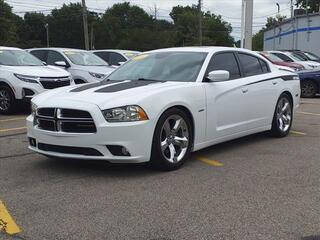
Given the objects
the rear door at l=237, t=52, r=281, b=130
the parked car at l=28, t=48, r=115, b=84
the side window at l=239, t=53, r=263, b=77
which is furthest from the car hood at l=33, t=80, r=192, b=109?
the parked car at l=28, t=48, r=115, b=84

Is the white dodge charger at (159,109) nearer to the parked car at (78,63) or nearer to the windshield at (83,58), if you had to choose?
the parked car at (78,63)

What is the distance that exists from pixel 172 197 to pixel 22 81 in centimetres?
770

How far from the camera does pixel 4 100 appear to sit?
12.2 meters

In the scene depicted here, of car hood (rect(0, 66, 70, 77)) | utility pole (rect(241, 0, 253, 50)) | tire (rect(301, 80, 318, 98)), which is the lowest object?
tire (rect(301, 80, 318, 98))

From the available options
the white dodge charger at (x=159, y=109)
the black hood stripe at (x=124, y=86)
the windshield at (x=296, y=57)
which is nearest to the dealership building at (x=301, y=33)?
the windshield at (x=296, y=57)

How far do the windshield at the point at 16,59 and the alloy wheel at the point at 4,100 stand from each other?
84cm

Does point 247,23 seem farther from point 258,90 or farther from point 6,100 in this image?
point 258,90

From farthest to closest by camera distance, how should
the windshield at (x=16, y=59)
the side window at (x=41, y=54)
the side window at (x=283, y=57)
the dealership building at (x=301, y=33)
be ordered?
the dealership building at (x=301, y=33)
the side window at (x=283, y=57)
the side window at (x=41, y=54)
the windshield at (x=16, y=59)

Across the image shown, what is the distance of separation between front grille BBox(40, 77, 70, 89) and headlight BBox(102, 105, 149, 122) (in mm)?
6741

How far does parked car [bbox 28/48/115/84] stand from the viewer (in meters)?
14.6

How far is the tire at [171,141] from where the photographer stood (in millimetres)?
6031

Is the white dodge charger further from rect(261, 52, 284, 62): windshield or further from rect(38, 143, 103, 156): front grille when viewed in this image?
rect(261, 52, 284, 62): windshield

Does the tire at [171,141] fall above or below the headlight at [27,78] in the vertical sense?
below

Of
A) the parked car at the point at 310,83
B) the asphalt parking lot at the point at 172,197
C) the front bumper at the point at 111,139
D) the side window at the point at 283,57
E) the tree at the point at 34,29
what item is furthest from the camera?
the tree at the point at 34,29
